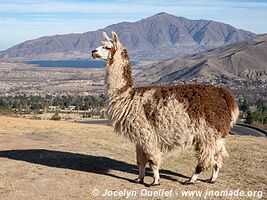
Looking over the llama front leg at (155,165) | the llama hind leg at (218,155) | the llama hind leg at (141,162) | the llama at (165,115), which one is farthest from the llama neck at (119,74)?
the llama hind leg at (218,155)

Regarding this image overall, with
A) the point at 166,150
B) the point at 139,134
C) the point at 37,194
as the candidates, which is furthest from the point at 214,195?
the point at 37,194

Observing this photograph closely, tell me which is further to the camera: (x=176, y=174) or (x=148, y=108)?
(x=176, y=174)

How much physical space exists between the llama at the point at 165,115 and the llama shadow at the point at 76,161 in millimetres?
1042

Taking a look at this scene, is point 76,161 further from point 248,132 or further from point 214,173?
point 248,132

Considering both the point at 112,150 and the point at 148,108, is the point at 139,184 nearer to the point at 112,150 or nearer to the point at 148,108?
the point at 148,108

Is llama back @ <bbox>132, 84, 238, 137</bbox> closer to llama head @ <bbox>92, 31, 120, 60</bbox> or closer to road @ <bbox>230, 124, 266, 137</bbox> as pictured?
llama head @ <bbox>92, 31, 120, 60</bbox>

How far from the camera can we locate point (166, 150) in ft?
30.0

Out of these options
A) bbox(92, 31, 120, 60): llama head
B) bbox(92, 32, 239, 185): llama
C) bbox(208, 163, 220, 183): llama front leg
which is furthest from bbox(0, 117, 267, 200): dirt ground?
bbox(92, 31, 120, 60): llama head

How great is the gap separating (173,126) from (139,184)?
1487 millimetres

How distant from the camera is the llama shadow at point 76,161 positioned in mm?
10414

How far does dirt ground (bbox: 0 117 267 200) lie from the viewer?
335 inches

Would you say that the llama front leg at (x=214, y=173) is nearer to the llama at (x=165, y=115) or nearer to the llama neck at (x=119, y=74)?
the llama at (x=165, y=115)

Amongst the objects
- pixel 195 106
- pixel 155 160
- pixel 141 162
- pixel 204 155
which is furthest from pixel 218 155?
pixel 141 162

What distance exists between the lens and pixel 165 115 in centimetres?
888
